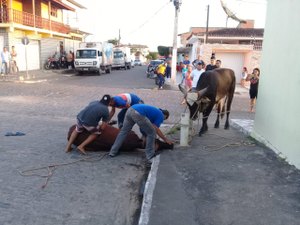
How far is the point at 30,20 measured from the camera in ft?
95.7

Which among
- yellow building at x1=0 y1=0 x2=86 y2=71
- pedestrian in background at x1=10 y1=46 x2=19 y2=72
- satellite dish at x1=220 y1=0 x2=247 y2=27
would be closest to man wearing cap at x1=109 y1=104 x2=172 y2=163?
pedestrian in background at x1=10 y1=46 x2=19 y2=72

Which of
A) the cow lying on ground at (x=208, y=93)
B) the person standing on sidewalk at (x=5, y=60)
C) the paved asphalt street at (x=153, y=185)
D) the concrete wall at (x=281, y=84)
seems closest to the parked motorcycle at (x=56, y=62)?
the person standing on sidewalk at (x=5, y=60)

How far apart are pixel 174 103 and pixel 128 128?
7630 millimetres

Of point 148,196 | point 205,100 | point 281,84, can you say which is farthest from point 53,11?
point 148,196

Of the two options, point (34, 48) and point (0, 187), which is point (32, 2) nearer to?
point (34, 48)

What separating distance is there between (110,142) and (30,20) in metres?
26.3

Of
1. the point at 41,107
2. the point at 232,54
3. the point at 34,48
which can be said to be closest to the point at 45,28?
the point at 34,48

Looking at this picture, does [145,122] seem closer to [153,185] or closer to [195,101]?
[153,185]

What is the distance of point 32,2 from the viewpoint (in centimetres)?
3020

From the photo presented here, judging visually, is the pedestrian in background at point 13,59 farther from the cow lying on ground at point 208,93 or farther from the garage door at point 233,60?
the cow lying on ground at point 208,93

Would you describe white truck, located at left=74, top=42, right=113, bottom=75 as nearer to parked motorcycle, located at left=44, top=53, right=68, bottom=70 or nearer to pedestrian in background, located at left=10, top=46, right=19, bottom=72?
parked motorcycle, located at left=44, top=53, right=68, bottom=70

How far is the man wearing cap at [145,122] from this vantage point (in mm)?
5789

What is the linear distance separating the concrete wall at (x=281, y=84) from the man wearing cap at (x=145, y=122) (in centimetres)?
208

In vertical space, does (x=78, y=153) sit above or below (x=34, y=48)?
below
